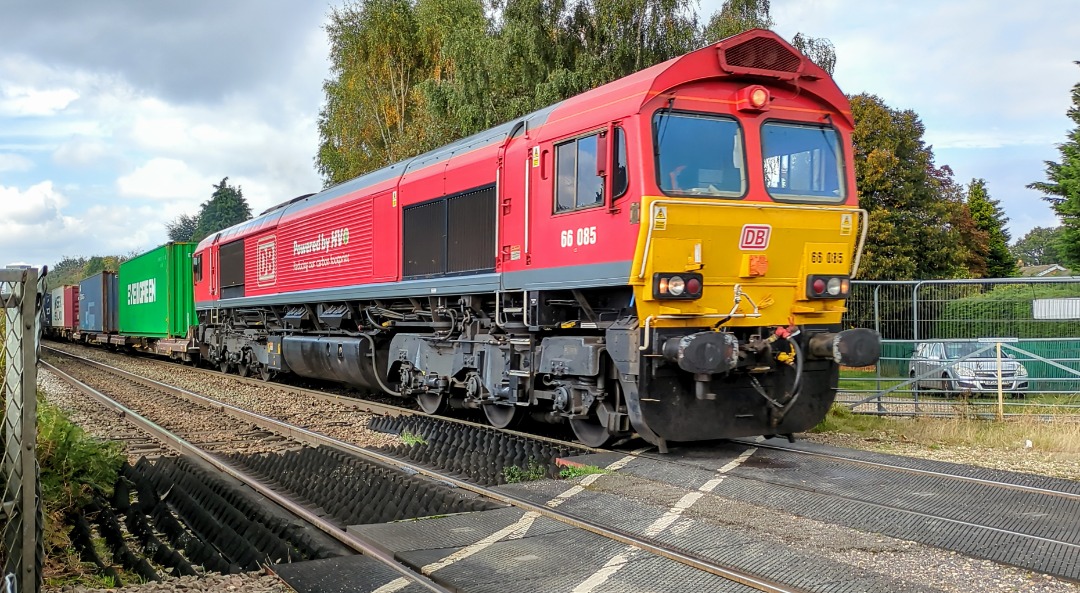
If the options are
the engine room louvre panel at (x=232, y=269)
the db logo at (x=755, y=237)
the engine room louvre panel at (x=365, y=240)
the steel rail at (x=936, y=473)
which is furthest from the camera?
the engine room louvre panel at (x=232, y=269)

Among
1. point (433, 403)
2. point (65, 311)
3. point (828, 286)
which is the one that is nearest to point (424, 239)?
point (433, 403)

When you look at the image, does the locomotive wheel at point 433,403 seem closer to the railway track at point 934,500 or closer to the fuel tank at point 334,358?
the fuel tank at point 334,358

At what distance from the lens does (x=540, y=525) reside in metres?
5.69

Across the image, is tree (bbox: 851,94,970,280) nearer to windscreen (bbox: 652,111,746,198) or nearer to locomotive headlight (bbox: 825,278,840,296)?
locomotive headlight (bbox: 825,278,840,296)

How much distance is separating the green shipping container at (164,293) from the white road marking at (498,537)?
62.3 feet

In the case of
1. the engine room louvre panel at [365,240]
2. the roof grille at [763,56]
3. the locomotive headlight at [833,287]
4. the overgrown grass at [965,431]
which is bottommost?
the overgrown grass at [965,431]

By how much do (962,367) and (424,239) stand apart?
788 cm

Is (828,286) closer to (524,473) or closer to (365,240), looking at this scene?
(524,473)

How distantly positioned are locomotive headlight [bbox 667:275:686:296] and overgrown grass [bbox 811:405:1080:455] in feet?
12.6

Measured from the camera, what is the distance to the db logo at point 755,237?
7.67 metres

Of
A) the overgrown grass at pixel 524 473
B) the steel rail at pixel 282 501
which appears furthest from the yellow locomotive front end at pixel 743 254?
the steel rail at pixel 282 501

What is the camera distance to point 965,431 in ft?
32.6

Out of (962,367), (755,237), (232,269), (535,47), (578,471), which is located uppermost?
(535,47)

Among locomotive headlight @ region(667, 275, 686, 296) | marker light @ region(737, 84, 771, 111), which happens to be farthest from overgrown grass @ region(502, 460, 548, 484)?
marker light @ region(737, 84, 771, 111)
